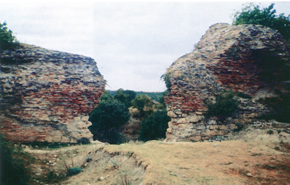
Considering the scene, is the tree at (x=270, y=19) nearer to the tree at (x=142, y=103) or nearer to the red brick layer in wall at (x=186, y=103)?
the red brick layer in wall at (x=186, y=103)

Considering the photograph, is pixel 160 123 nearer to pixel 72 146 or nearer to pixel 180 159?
pixel 72 146

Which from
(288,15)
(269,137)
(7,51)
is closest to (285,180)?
(269,137)

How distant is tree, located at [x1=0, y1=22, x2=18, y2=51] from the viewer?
23.7ft

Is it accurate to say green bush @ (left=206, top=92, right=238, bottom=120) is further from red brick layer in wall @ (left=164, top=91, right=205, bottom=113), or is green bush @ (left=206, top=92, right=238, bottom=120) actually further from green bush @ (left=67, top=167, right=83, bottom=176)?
green bush @ (left=67, top=167, right=83, bottom=176)

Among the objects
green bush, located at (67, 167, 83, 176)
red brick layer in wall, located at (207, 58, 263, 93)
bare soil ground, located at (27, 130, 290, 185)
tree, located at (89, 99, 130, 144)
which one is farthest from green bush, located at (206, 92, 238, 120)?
Result: tree, located at (89, 99, 130, 144)

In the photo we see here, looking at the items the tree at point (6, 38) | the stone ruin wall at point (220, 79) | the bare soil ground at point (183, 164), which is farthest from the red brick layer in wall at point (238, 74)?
the tree at point (6, 38)

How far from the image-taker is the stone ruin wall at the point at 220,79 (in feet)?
23.7

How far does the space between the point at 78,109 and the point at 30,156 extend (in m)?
2.63

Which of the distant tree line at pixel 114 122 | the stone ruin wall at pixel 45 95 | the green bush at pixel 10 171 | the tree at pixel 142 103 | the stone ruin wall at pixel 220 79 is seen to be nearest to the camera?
the green bush at pixel 10 171

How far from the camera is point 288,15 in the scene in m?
13.5

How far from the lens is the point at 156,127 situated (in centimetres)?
1727

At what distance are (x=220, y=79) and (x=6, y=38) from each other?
1045 centimetres

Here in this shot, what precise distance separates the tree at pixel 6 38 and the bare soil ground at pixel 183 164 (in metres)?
5.23

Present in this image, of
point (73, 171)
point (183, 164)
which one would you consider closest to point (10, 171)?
point (73, 171)
